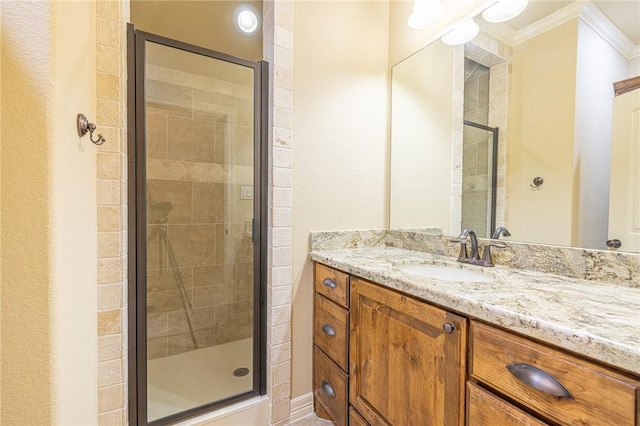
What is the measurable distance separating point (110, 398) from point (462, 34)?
90.6 inches

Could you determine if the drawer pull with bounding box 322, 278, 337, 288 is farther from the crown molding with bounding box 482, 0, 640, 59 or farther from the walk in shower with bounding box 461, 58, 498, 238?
the crown molding with bounding box 482, 0, 640, 59

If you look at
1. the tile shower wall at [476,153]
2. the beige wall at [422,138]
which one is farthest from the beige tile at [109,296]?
the tile shower wall at [476,153]

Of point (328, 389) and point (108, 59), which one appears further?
point (328, 389)

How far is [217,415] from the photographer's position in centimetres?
137

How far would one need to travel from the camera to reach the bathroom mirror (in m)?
0.94

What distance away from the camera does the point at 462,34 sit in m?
1.38

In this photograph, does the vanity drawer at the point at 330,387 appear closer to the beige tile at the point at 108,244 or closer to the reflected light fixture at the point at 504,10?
the beige tile at the point at 108,244

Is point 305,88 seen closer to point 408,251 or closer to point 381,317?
point 408,251

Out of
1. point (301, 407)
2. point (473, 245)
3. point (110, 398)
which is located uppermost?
point (473, 245)

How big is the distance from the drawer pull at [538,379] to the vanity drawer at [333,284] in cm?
69

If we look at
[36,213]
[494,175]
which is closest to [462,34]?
[494,175]

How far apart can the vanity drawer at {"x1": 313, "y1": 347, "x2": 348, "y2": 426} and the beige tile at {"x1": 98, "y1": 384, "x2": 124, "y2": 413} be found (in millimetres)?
883

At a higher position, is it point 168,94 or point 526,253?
point 168,94

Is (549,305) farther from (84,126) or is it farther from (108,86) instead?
(108,86)
